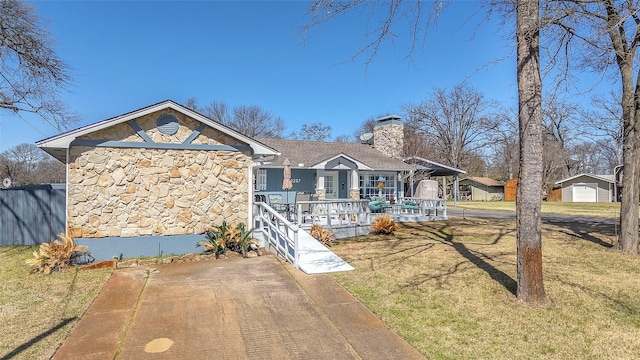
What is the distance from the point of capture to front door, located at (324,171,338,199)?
57.4 ft

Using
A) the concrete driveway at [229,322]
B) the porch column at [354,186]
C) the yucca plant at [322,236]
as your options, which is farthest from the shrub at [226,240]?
the porch column at [354,186]

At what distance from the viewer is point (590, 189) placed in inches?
1522

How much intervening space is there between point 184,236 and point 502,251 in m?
7.74

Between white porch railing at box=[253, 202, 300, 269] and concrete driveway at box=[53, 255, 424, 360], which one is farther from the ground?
white porch railing at box=[253, 202, 300, 269]

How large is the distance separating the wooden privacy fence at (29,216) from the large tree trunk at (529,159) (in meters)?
11.5

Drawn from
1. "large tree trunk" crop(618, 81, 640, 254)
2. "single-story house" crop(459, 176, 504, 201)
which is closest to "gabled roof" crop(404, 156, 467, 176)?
"large tree trunk" crop(618, 81, 640, 254)

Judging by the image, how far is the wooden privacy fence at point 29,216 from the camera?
10078 millimetres

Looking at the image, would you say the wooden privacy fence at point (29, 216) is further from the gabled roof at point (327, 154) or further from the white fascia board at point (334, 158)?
the white fascia board at point (334, 158)

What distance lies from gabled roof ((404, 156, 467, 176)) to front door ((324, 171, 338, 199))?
15.4 feet

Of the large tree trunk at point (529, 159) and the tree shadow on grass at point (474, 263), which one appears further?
the tree shadow on grass at point (474, 263)

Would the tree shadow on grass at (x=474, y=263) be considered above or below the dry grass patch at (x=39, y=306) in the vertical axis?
above

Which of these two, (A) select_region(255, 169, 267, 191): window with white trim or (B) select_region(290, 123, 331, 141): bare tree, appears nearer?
(A) select_region(255, 169, 267, 191): window with white trim

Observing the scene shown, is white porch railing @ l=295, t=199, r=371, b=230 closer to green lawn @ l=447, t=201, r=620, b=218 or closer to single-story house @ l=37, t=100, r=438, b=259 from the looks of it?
single-story house @ l=37, t=100, r=438, b=259

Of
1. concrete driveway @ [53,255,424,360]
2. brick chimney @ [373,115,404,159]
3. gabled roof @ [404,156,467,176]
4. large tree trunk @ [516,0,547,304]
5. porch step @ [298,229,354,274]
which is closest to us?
concrete driveway @ [53,255,424,360]
